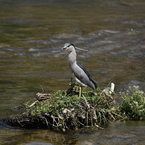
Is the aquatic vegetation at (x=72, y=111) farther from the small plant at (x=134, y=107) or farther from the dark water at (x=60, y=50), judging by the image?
the dark water at (x=60, y=50)

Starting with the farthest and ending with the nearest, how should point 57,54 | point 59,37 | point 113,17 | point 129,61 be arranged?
point 113,17, point 59,37, point 57,54, point 129,61

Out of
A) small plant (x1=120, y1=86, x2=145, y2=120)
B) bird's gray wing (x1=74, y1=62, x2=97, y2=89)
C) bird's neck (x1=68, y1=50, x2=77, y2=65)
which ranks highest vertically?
bird's neck (x1=68, y1=50, x2=77, y2=65)

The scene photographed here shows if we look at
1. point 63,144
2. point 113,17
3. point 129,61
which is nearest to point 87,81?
point 63,144

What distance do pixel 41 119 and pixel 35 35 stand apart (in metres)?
11.9

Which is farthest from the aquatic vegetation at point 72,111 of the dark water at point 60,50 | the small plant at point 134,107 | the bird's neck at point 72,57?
the bird's neck at point 72,57

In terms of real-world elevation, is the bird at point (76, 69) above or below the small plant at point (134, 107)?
above

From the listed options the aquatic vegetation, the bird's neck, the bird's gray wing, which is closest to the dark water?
the aquatic vegetation

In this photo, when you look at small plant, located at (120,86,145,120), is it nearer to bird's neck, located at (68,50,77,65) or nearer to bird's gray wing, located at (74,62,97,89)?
bird's gray wing, located at (74,62,97,89)

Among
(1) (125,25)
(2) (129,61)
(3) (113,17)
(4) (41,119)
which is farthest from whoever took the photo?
(3) (113,17)

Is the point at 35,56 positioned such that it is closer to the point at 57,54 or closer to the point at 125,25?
the point at 57,54

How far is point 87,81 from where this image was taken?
8.31 meters

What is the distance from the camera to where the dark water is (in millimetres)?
7531

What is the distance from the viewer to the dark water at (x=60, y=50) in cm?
753

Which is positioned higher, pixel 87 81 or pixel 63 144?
pixel 87 81
